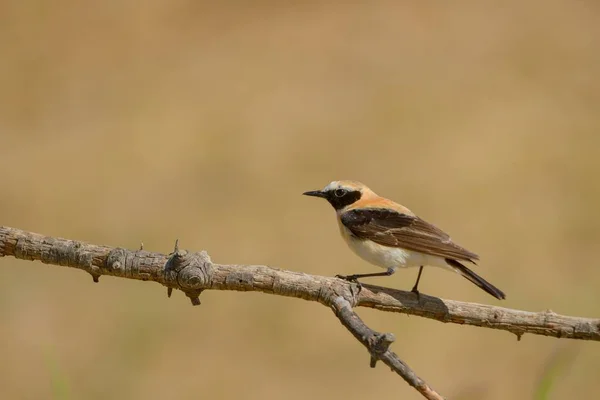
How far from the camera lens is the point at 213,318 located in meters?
10.2

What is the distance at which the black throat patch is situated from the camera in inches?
242

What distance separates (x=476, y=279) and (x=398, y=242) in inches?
22.8

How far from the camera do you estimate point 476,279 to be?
5121mm

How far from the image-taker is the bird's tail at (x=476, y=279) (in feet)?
16.3

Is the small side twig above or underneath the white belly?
underneath

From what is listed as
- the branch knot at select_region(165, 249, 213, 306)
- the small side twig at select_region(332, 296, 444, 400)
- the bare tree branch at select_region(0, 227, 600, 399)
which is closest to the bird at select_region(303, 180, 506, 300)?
the bare tree branch at select_region(0, 227, 600, 399)

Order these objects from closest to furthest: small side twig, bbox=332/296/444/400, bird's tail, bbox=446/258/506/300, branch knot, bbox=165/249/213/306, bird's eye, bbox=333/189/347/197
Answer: small side twig, bbox=332/296/444/400 < branch knot, bbox=165/249/213/306 < bird's tail, bbox=446/258/506/300 < bird's eye, bbox=333/189/347/197

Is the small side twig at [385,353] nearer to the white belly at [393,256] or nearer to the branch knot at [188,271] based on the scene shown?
the branch knot at [188,271]

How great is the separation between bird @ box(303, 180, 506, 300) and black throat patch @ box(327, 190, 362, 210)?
0.21 m

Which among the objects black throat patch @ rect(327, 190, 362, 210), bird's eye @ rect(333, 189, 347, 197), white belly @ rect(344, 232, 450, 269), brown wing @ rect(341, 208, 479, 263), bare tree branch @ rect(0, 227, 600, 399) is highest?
bird's eye @ rect(333, 189, 347, 197)

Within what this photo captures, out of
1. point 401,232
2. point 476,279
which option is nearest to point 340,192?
point 401,232

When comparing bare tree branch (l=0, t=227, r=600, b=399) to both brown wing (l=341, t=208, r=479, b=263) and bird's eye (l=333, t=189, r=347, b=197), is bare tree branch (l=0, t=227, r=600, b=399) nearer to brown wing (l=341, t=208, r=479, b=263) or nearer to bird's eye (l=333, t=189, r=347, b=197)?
brown wing (l=341, t=208, r=479, b=263)

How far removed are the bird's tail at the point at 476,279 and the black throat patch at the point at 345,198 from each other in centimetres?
108

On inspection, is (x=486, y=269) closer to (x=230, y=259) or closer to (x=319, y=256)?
(x=319, y=256)
